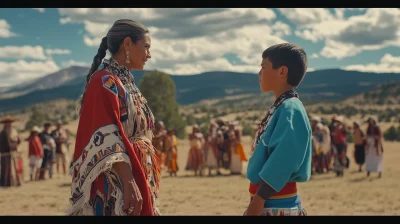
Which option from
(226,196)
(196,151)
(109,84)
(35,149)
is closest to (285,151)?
(109,84)

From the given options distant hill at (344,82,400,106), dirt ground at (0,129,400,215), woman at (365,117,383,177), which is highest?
distant hill at (344,82,400,106)

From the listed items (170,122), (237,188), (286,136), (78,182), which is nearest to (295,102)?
(286,136)

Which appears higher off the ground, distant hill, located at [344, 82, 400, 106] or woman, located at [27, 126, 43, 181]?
distant hill, located at [344, 82, 400, 106]

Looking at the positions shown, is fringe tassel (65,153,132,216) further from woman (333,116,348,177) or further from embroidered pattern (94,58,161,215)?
woman (333,116,348,177)

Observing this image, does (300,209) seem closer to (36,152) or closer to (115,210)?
(115,210)

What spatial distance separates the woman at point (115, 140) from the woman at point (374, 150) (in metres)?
13.8

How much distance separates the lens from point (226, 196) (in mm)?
11945

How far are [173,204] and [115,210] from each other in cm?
762

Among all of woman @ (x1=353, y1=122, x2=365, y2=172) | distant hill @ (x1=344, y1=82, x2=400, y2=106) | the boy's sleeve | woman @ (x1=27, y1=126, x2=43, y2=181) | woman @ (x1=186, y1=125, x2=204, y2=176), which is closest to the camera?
the boy's sleeve

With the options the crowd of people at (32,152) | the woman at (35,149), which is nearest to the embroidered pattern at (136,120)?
the crowd of people at (32,152)

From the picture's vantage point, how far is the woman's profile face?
351 cm

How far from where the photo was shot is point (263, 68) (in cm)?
315

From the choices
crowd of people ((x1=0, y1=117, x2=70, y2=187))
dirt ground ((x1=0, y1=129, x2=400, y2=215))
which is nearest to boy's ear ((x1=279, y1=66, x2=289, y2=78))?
dirt ground ((x1=0, y1=129, x2=400, y2=215))

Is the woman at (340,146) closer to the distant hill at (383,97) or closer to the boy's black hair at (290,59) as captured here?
the boy's black hair at (290,59)
